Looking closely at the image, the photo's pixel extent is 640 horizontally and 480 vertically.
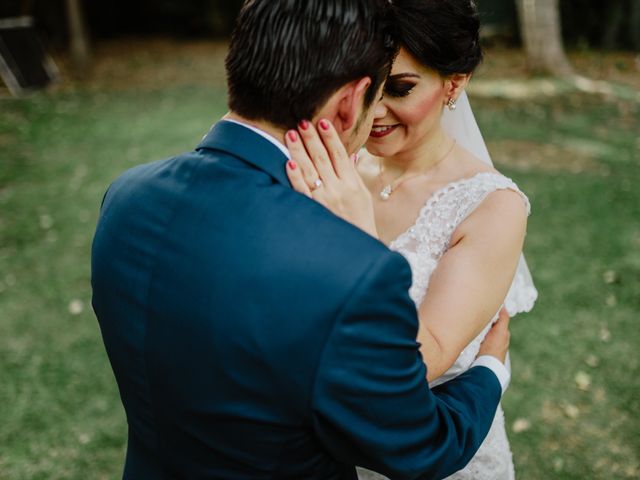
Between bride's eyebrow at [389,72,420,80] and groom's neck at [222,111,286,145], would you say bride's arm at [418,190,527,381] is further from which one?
groom's neck at [222,111,286,145]

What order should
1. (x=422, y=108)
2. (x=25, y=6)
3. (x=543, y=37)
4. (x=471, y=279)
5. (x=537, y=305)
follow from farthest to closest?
(x=25, y=6) → (x=543, y=37) → (x=537, y=305) → (x=422, y=108) → (x=471, y=279)

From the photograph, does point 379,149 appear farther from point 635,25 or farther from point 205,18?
point 205,18

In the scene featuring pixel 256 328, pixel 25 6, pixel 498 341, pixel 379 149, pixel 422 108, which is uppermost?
pixel 256 328

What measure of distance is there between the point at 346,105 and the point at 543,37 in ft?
38.2

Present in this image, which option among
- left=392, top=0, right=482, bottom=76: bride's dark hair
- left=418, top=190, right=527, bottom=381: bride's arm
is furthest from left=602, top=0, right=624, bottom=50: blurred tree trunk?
left=418, top=190, right=527, bottom=381: bride's arm

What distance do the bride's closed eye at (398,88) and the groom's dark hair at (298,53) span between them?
0.81 metres

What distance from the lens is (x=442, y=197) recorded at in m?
2.39

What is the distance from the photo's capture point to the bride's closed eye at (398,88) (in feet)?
7.50

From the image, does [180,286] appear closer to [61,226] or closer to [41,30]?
[61,226]

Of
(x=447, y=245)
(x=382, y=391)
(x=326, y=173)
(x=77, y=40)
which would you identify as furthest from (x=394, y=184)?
(x=77, y=40)

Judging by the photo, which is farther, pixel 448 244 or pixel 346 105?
pixel 448 244

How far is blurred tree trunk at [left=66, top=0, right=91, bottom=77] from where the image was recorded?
14.4 metres

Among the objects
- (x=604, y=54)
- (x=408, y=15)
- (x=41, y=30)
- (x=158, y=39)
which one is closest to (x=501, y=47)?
(x=604, y=54)

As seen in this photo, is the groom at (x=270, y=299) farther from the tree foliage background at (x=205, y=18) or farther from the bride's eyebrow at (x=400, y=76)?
the tree foliage background at (x=205, y=18)
